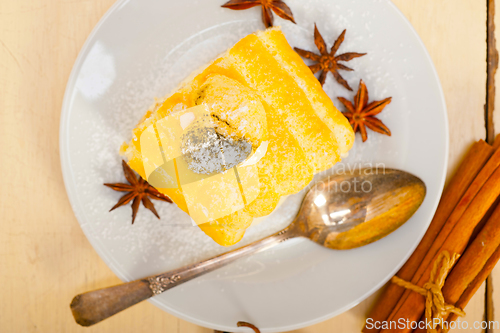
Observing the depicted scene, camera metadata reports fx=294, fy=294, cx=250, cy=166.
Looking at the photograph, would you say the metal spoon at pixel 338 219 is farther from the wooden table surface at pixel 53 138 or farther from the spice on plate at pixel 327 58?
the spice on plate at pixel 327 58

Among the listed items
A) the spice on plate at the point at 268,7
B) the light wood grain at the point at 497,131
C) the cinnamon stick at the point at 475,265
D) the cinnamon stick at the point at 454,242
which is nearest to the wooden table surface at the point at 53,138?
the light wood grain at the point at 497,131

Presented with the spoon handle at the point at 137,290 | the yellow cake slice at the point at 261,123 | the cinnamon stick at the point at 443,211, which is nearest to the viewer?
the yellow cake slice at the point at 261,123

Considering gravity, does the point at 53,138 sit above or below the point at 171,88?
below

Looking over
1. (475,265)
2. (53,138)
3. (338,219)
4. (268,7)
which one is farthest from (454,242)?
(53,138)

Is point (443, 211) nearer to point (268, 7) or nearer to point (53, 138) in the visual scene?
point (268, 7)

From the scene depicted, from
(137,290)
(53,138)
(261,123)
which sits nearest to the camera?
(261,123)

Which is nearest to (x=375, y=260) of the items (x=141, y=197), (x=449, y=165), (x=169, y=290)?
(x=449, y=165)
